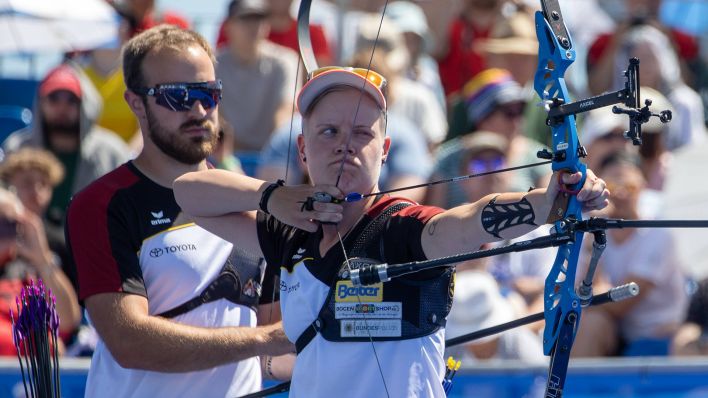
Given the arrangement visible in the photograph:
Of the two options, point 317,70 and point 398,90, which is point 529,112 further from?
point 317,70

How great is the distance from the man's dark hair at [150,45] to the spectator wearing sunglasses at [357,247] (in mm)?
902

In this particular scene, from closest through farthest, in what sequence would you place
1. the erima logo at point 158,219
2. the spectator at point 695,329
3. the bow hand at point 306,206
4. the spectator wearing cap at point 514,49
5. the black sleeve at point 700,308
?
the bow hand at point 306,206, the erima logo at point 158,219, the spectator at point 695,329, the black sleeve at point 700,308, the spectator wearing cap at point 514,49

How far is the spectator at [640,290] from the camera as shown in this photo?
711cm

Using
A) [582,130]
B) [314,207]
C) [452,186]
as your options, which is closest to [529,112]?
[582,130]

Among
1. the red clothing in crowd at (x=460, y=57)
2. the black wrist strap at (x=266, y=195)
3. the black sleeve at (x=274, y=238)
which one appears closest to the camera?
the black wrist strap at (x=266, y=195)

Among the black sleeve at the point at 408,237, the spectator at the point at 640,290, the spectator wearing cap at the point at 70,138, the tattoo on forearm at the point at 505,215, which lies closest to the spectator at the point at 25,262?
the spectator wearing cap at the point at 70,138

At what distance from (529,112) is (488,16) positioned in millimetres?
1353

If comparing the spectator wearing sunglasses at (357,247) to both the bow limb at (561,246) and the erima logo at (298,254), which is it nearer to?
the erima logo at (298,254)

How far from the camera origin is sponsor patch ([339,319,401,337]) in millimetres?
3364

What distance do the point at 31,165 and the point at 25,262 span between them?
82 centimetres

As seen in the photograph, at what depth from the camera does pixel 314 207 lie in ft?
11.2

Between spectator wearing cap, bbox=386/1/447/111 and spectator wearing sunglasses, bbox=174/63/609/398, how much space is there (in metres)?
5.56

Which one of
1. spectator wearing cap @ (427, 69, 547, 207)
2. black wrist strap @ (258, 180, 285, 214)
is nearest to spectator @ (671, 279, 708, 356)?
spectator wearing cap @ (427, 69, 547, 207)

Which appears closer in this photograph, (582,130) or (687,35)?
(582,130)
